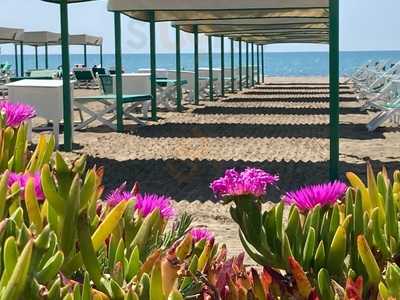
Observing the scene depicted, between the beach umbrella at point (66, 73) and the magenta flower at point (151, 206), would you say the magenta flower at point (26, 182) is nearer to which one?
the magenta flower at point (151, 206)

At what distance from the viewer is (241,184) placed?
5.82 feet

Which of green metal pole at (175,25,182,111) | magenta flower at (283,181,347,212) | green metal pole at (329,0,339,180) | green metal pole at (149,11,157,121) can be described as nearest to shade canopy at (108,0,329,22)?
green metal pole at (149,11,157,121)

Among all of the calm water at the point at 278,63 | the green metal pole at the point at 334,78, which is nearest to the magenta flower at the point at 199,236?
the green metal pole at the point at 334,78

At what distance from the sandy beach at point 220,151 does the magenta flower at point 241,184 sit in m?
2.56

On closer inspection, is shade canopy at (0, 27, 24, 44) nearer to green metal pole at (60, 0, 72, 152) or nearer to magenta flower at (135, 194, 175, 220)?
green metal pole at (60, 0, 72, 152)

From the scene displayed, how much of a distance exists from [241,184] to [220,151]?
23.5 ft

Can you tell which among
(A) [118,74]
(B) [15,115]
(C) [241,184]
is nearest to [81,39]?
(A) [118,74]

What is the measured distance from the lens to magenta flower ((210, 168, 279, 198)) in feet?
5.80

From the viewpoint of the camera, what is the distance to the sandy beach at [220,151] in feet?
21.3

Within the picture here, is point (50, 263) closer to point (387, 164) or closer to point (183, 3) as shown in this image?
point (387, 164)

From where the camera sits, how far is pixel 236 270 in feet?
5.84

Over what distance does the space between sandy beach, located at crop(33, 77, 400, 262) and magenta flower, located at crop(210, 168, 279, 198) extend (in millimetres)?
2561

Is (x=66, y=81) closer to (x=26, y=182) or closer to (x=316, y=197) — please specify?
(x=316, y=197)

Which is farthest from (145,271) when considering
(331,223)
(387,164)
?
(387,164)
